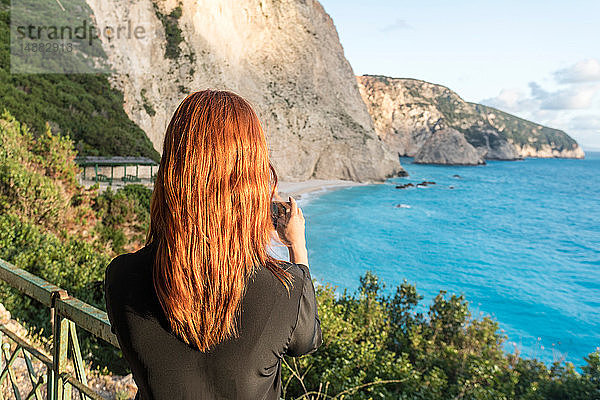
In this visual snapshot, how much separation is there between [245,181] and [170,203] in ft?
0.58

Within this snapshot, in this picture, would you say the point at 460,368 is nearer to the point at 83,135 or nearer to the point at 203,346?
the point at 203,346

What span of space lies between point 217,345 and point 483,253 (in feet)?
97.2

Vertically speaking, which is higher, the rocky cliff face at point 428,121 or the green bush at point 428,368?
the rocky cliff face at point 428,121

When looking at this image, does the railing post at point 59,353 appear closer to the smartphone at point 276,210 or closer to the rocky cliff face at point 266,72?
the smartphone at point 276,210

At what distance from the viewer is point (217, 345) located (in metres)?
0.94

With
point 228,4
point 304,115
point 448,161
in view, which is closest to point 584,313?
point 304,115

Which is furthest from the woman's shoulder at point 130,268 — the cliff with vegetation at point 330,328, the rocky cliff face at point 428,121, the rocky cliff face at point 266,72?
the rocky cliff face at point 428,121

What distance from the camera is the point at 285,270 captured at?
0.96 m

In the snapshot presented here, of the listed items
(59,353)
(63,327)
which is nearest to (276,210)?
(63,327)

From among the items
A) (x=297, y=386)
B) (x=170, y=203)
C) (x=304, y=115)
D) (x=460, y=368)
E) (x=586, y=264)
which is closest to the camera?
(x=170, y=203)

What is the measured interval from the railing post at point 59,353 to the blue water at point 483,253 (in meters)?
13.2

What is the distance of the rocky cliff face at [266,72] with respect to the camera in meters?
27.9

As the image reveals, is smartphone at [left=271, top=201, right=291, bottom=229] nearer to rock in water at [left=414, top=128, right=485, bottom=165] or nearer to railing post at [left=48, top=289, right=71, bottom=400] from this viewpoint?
railing post at [left=48, top=289, right=71, bottom=400]

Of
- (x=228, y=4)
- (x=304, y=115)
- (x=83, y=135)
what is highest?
(x=228, y=4)
